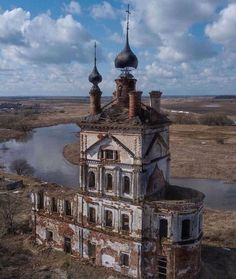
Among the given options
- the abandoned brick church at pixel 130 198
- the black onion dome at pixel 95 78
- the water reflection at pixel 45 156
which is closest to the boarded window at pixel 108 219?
the abandoned brick church at pixel 130 198

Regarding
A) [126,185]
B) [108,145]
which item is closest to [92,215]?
[126,185]

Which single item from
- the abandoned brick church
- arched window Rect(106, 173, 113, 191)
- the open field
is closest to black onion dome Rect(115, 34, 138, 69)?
the abandoned brick church

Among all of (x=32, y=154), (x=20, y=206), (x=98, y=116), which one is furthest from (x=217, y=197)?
(x=32, y=154)

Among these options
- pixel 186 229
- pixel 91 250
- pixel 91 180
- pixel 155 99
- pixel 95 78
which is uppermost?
pixel 95 78

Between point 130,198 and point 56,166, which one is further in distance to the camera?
point 56,166

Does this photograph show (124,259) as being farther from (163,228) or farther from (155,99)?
(155,99)

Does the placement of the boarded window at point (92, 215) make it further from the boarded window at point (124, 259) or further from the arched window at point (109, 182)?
the boarded window at point (124, 259)

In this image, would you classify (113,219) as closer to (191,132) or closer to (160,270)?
(160,270)
